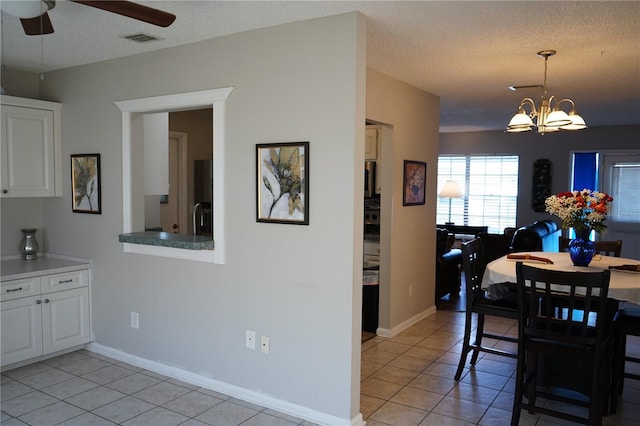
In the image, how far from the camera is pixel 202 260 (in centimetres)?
360

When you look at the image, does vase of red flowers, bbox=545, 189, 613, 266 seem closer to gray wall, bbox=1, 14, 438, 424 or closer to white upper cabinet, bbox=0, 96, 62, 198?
gray wall, bbox=1, 14, 438, 424

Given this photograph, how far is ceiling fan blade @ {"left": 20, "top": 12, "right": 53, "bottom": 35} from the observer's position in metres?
2.36

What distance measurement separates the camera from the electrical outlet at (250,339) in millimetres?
3385

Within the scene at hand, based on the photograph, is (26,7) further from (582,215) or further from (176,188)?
(176,188)

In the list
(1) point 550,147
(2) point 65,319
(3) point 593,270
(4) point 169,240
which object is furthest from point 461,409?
(1) point 550,147

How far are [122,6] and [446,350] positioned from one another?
3.73 meters

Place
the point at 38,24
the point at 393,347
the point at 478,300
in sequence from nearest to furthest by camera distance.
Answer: the point at 38,24 < the point at 478,300 < the point at 393,347

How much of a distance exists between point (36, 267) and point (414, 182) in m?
3.55

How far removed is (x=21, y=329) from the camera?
3.87 m

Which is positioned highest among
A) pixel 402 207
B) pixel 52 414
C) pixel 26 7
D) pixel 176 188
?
pixel 26 7

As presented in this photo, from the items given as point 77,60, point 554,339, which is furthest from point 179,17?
point 554,339

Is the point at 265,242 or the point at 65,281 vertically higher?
the point at 265,242

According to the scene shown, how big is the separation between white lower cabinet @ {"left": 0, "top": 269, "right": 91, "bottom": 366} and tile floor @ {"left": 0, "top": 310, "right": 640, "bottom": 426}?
159 millimetres

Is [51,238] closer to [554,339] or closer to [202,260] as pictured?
[202,260]
